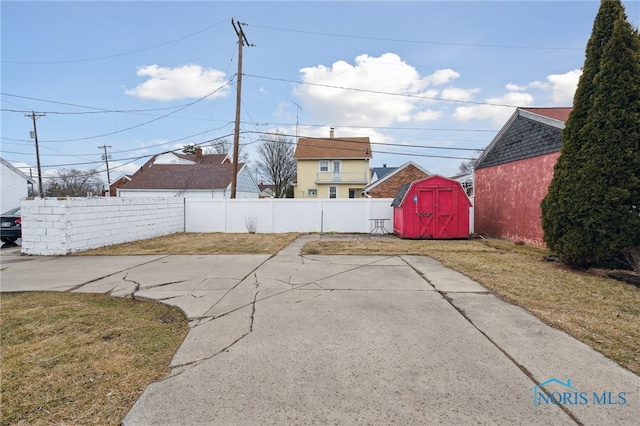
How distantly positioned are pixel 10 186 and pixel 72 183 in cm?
3105

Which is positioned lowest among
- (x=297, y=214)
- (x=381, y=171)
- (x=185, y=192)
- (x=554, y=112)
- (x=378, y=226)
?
(x=378, y=226)

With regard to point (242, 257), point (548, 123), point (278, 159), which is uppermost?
point (278, 159)

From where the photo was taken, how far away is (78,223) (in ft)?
32.0

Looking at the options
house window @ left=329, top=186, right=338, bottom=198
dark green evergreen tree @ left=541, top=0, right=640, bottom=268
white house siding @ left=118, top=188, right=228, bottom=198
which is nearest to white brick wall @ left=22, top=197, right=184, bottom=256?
white house siding @ left=118, top=188, right=228, bottom=198

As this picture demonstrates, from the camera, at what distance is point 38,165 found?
28156 millimetres

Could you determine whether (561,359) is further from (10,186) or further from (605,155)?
(10,186)

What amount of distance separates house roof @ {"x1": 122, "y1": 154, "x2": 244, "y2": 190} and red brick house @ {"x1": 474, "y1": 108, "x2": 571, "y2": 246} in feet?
62.4

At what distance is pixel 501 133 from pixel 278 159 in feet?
95.7

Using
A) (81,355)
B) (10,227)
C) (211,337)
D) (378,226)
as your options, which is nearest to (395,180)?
(378,226)

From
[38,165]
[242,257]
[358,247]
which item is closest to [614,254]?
[358,247]

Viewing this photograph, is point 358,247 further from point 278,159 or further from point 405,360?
point 278,159

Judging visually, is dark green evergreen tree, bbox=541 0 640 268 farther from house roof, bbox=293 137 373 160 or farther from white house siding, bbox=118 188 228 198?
white house siding, bbox=118 188 228 198

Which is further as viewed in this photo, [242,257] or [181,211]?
A: [181,211]

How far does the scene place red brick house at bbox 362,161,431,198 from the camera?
21531 millimetres
